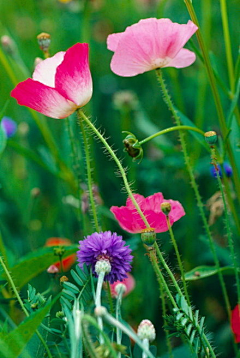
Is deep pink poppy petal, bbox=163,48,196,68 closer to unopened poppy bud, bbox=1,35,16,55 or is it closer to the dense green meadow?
the dense green meadow

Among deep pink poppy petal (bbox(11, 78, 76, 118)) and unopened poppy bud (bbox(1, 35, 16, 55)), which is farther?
unopened poppy bud (bbox(1, 35, 16, 55))

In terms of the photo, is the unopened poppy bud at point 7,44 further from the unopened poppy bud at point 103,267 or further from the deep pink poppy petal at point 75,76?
the unopened poppy bud at point 103,267

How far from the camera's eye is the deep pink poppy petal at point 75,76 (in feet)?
1.82

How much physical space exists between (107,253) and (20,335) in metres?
0.13

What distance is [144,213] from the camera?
0.61 m

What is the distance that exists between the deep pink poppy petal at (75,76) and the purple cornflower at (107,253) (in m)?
0.15

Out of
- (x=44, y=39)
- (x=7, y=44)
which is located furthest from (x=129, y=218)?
(x=7, y=44)

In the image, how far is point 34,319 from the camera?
1.47ft

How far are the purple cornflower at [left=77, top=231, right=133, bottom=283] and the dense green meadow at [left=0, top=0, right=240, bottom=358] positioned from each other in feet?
0.07

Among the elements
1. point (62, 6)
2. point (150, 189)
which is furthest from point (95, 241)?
point (62, 6)

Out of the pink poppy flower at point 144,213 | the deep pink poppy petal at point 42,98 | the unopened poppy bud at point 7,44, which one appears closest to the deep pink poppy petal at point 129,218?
the pink poppy flower at point 144,213

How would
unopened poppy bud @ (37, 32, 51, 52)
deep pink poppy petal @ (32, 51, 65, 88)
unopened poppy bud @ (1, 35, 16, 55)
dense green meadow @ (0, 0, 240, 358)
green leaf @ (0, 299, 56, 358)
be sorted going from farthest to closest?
1. unopened poppy bud @ (1, 35, 16, 55)
2. unopened poppy bud @ (37, 32, 51, 52)
3. deep pink poppy petal @ (32, 51, 65, 88)
4. dense green meadow @ (0, 0, 240, 358)
5. green leaf @ (0, 299, 56, 358)

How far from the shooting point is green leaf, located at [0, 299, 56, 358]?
1.44 feet

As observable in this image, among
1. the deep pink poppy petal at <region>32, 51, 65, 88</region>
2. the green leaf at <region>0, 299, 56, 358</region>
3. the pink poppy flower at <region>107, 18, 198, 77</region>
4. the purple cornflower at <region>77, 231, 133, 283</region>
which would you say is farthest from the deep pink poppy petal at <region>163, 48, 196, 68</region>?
the green leaf at <region>0, 299, 56, 358</region>
